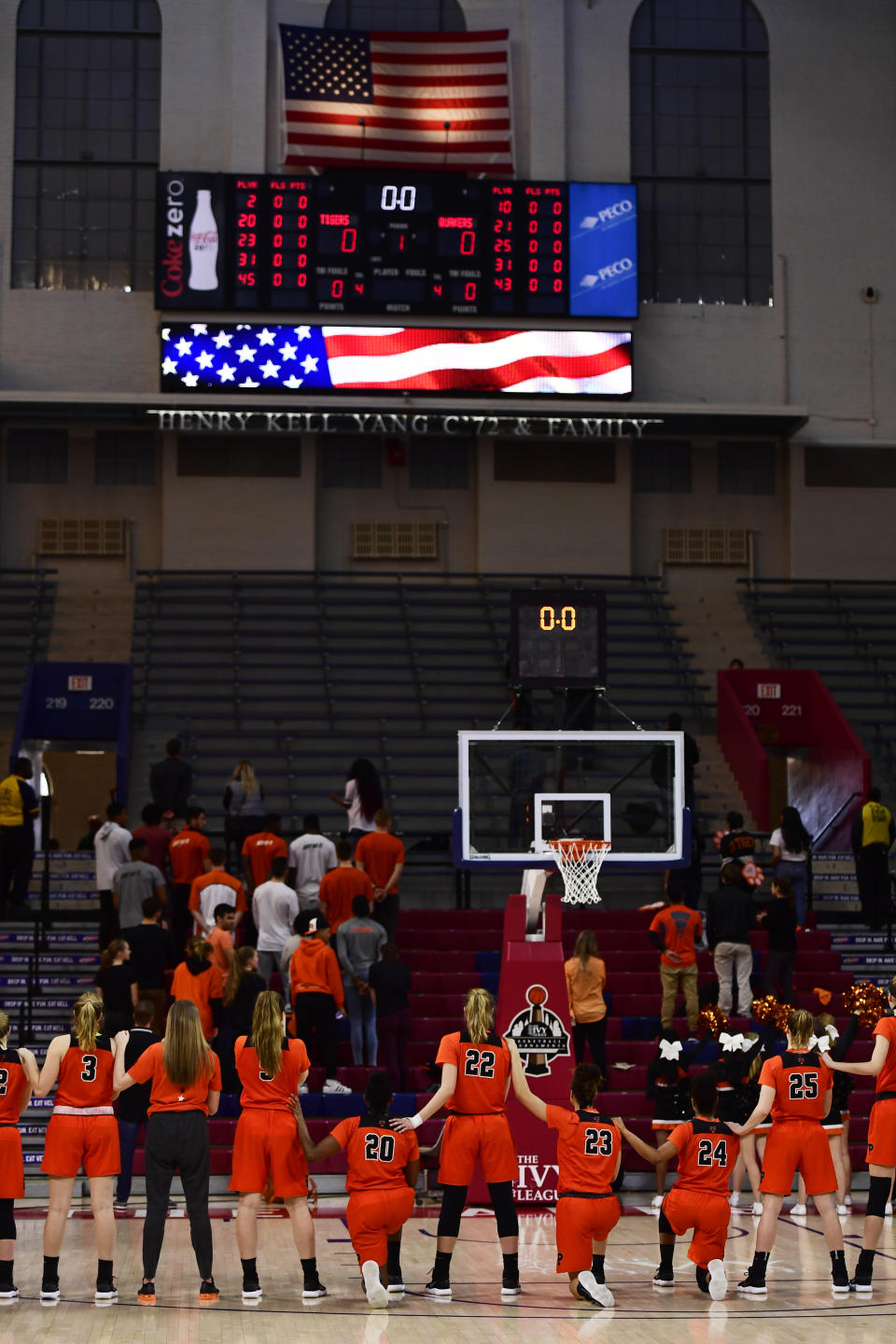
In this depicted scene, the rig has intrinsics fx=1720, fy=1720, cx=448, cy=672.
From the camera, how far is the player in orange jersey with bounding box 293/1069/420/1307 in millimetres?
9156

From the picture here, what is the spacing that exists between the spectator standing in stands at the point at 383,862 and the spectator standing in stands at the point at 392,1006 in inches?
59.2

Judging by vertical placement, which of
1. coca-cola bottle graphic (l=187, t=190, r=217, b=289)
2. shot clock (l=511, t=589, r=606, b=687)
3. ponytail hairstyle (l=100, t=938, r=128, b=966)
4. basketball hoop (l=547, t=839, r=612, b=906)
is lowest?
ponytail hairstyle (l=100, t=938, r=128, b=966)

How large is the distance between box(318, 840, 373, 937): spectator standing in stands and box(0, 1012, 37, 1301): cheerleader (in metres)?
5.66

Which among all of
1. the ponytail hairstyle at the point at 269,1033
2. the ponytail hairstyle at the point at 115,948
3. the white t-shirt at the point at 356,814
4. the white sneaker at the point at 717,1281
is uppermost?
the white t-shirt at the point at 356,814

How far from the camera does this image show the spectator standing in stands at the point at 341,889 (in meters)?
14.8

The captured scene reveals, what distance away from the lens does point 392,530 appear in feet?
87.9

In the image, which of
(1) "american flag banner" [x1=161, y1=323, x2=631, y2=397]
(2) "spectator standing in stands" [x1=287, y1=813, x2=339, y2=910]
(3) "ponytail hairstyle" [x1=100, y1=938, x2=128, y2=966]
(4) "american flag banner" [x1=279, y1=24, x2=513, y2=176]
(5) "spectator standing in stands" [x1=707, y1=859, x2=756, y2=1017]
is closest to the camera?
(3) "ponytail hairstyle" [x1=100, y1=938, x2=128, y2=966]

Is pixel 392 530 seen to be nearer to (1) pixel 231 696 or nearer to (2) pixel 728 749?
(1) pixel 231 696

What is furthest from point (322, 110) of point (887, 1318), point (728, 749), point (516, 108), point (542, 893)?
point (887, 1318)

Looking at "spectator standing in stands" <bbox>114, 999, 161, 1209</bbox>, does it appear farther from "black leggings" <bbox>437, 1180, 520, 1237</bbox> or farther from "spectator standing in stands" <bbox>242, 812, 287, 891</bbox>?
"spectator standing in stands" <bbox>242, 812, 287, 891</bbox>

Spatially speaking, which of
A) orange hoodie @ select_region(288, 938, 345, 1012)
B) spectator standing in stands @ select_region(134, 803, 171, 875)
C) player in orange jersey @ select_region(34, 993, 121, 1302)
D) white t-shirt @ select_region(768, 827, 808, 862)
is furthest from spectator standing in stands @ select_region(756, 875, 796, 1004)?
player in orange jersey @ select_region(34, 993, 121, 1302)

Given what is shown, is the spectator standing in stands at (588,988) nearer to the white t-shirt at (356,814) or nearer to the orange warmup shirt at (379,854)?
the orange warmup shirt at (379,854)

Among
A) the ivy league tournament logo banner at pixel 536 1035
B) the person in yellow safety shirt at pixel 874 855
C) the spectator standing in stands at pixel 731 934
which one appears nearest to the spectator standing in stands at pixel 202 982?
the ivy league tournament logo banner at pixel 536 1035

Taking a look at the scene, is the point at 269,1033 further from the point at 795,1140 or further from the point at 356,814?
the point at 356,814
